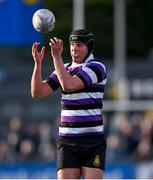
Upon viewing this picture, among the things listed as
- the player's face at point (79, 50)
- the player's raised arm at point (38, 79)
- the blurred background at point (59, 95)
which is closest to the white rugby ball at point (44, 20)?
the player's raised arm at point (38, 79)

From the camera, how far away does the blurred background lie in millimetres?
19016

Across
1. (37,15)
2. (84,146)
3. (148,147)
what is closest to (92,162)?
(84,146)

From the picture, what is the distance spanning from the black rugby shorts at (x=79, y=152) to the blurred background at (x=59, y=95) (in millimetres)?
6334

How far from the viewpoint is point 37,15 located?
442 inches

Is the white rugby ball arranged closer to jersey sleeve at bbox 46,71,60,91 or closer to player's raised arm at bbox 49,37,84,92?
player's raised arm at bbox 49,37,84,92

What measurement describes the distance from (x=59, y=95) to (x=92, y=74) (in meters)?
21.2

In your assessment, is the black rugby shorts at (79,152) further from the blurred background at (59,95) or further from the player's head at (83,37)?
the blurred background at (59,95)

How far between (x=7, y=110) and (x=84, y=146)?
79.2ft

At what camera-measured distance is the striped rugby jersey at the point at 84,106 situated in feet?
36.4

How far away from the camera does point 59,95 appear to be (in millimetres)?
32344

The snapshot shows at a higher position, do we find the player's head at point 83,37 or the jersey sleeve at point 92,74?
the player's head at point 83,37

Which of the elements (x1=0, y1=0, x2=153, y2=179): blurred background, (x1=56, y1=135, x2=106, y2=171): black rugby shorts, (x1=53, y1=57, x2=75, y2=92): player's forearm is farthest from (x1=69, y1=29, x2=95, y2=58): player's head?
(x1=0, y1=0, x2=153, y2=179): blurred background

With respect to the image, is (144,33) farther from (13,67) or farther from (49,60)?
(13,67)

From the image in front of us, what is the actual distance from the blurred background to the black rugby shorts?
6334 millimetres
